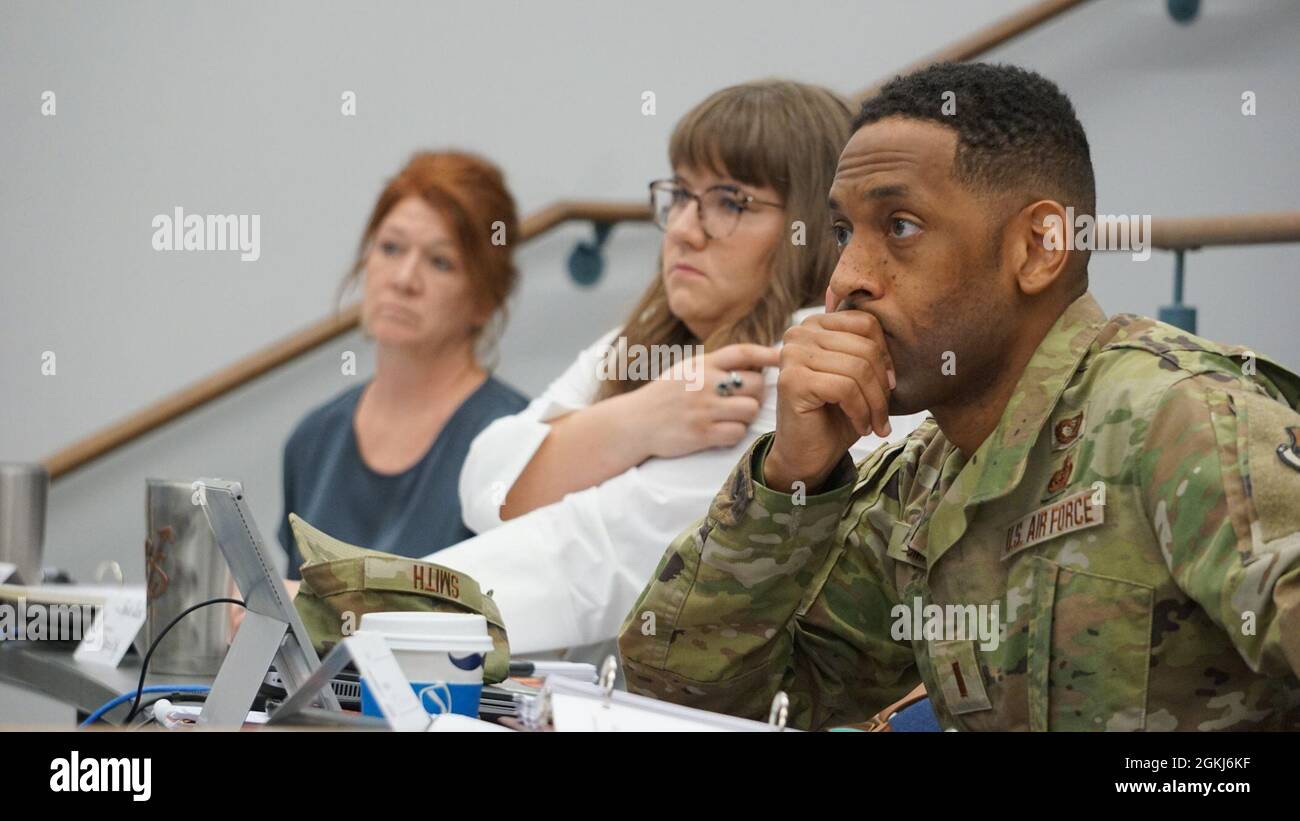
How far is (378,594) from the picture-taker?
1053mm

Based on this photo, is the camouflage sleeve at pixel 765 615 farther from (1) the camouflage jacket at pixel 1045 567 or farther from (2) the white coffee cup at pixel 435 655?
(2) the white coffee cup at pixel 435 655

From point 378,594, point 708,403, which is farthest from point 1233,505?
point 708,403

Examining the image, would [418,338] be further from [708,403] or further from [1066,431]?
[1066,431]

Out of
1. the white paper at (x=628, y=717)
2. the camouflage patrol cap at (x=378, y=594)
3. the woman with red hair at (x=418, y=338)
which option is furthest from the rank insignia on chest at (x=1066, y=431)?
the woman with red hair at (x=418, y=338)

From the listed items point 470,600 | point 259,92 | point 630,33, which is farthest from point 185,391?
point 470,600

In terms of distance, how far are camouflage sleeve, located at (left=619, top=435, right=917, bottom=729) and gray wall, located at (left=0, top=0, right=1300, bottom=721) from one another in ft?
5.28

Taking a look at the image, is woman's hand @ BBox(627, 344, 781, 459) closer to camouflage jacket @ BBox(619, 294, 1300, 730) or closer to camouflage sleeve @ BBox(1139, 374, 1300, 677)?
camouflage jacket @ BBox(619, 294, 1300, 730)

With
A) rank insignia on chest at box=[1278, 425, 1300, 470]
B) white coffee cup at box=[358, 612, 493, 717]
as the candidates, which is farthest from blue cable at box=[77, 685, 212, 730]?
rank insignia on chest at box=[1278, 425, 1300, 470]

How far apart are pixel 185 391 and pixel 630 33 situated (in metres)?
1.12

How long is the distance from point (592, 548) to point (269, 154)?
5.26ft

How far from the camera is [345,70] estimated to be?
288cm

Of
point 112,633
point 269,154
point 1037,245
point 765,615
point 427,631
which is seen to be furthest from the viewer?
point 269,154

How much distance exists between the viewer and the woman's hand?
1.60 metres

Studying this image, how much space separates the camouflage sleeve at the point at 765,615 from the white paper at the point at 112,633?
63 cm
